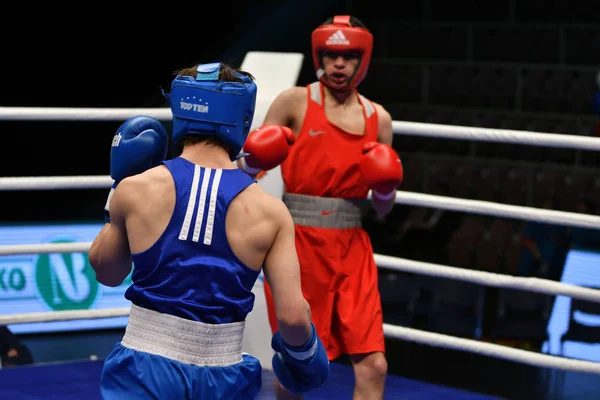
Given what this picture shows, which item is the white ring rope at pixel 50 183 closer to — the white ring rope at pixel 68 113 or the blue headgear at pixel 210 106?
the white ring rope at pixel 68 113

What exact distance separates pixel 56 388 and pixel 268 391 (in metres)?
0.74

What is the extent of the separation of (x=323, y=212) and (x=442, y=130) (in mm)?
657

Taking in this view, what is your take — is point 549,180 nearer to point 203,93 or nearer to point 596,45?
point 596,45

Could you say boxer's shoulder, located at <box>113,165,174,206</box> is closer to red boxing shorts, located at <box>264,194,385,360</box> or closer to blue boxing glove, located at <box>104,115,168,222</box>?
blue boxing glove, located at <box>104,115,168,222</box>

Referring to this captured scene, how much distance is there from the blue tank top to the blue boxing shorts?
0.03 meters

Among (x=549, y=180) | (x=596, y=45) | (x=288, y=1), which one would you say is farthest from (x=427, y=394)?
(x=288, y=1)

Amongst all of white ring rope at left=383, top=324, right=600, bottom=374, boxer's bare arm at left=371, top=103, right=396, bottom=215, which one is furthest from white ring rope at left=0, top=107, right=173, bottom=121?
white ring rope at left=383, top=324, right=600, bottom=374

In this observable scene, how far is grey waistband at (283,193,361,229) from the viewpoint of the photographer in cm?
293

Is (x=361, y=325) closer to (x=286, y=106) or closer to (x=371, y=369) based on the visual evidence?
(x=371, y=369)

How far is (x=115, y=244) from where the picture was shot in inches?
74.7

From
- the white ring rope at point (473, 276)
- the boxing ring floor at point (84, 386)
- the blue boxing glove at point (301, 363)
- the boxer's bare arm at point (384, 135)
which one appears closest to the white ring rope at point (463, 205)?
the white ring rope at point (473, 276)

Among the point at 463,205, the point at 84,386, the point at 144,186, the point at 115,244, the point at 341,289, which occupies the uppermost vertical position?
the point at 144,186

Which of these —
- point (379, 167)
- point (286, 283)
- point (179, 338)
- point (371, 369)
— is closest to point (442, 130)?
point (379, 167)

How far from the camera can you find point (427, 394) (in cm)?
343
